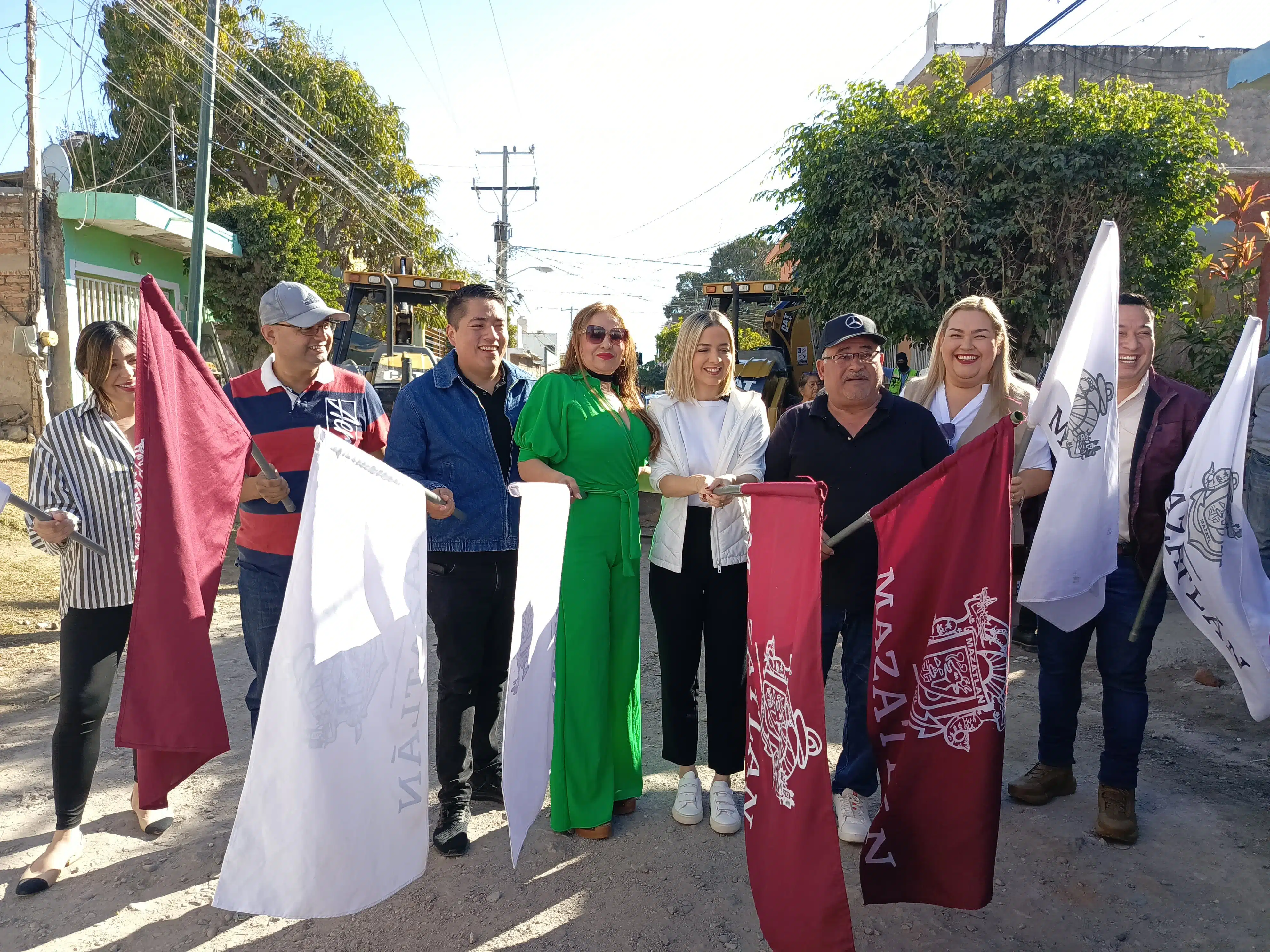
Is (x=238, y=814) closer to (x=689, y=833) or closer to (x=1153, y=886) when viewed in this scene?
(x=689, y=833)

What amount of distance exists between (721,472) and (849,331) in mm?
702

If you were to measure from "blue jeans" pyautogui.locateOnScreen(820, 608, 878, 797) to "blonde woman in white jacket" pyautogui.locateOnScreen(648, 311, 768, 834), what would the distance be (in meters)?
0.34

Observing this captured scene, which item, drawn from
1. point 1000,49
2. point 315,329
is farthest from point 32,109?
point 1000,49

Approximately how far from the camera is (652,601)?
352cm

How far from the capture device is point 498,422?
11.0 ft

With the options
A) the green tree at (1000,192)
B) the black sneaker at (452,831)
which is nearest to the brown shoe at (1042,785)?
the black sneaker at (452,831)

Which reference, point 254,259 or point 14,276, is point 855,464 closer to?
point 14,276

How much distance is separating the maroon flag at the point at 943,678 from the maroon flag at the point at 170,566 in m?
1.95

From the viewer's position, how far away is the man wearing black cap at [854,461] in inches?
122

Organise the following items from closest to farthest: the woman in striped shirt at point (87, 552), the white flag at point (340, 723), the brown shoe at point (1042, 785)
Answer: the white flag at point (340, 723)
the woman in striped shirt at point (87, 552)
the brown shoe at point (1042, 785)

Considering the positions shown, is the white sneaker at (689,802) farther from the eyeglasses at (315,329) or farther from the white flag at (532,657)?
the eyeglasses at (315,329)

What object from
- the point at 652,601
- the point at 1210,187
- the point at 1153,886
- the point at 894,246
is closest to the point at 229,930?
the point at 652,601

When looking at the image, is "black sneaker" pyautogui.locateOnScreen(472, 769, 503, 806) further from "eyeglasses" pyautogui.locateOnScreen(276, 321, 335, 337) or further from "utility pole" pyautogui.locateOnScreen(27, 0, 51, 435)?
"utility pole" pyautogui.locateOnScreen(27, 0, 51, 435)

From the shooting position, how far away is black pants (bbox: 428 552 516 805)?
3.24m
